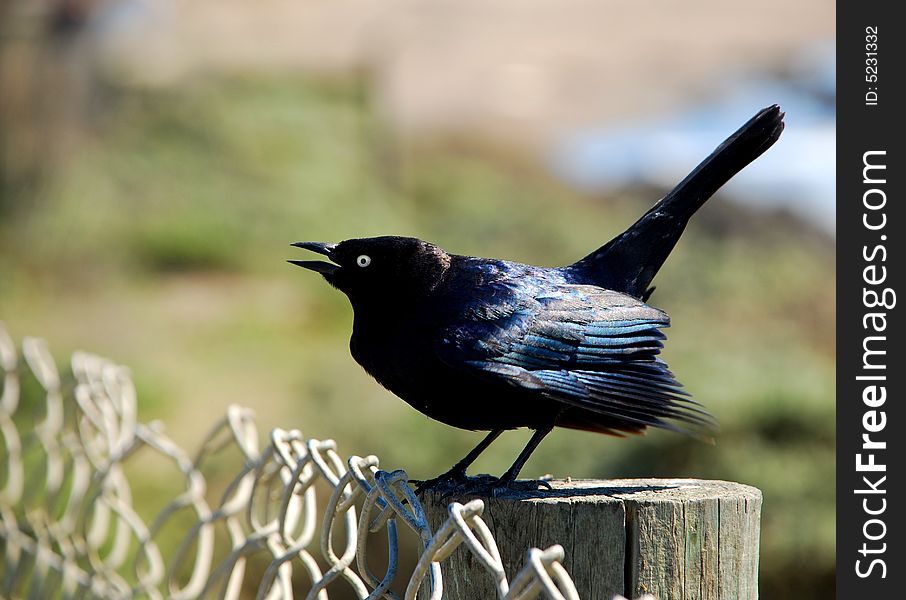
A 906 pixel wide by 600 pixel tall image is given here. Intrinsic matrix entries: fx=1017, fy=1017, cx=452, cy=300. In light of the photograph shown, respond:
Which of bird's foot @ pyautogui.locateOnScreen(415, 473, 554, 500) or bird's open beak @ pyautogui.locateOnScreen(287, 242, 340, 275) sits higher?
bird's open beak @ pyautogui.locateOnScreen(287, 242, 340, 275)

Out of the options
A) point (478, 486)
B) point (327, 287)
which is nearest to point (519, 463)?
point (478, 486)

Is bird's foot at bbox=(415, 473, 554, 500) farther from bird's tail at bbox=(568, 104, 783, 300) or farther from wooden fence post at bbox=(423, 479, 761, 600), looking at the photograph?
bird's tail at bbox=(568, 104, 783, 300)

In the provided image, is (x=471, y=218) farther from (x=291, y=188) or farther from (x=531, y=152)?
(x=531, y=152)

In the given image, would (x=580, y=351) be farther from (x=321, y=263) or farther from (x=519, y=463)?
(x=321, y=263)

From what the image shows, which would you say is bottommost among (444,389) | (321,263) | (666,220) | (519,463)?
(519,463)

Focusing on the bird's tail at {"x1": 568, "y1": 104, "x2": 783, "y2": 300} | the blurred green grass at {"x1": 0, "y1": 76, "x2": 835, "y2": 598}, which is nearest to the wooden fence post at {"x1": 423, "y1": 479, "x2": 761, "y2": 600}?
the bird's tail at {"x1": 568, "y1": 104, "x2": 783, "y2": 300}

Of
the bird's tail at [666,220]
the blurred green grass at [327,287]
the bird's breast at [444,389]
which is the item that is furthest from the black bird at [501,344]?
the blurred green grass at [327,287]

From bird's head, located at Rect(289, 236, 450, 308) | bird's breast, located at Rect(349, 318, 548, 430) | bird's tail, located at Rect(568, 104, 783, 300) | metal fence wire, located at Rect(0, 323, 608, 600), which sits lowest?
metal fence wire, located at Rect(0, 323, 608, 600)

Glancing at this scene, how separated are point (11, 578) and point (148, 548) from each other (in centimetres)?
63

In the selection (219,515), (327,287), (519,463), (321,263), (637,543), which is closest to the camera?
(637,543)

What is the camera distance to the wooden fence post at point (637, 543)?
1.50 meters

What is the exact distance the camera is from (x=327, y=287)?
8.88 meters

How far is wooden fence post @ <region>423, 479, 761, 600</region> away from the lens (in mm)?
1503

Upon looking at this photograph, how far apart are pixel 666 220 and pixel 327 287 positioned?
643cm
